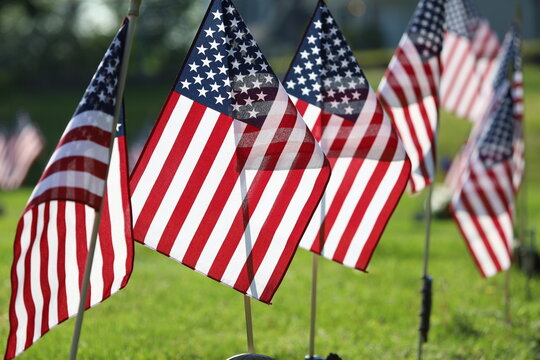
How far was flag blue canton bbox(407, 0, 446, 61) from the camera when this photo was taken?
6613 mm

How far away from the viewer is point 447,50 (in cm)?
926

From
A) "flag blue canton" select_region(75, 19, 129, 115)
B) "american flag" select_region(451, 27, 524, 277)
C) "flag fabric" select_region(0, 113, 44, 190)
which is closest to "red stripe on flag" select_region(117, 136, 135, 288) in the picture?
"flag blue canton" select_region(75, 19, 129, 115)

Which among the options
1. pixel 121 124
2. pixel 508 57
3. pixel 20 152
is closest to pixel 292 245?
pixel 121 124

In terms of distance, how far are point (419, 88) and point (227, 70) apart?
233 cm

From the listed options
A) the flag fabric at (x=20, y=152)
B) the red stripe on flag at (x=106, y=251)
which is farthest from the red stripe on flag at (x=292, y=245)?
the flag fabric at (x=20, y=152)

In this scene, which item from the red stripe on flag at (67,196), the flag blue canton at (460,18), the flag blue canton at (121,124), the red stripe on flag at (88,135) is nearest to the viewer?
the red stripe on flag at (67,196)

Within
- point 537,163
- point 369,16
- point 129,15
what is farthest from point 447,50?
point 369,16

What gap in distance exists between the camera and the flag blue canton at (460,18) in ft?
29.0

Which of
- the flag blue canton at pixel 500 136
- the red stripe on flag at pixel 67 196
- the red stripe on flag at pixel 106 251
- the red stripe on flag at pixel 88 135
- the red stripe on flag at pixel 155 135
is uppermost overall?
the flag blue canton at pixel 500 136

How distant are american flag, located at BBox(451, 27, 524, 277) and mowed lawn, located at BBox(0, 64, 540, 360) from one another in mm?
771

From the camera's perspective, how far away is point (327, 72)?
5609mm

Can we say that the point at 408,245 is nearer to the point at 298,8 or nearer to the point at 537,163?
the point at 537,163

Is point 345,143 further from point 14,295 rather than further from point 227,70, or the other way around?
point 14,295

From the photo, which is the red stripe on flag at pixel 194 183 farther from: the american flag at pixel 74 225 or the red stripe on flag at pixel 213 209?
the american flag at pixel 74 225
